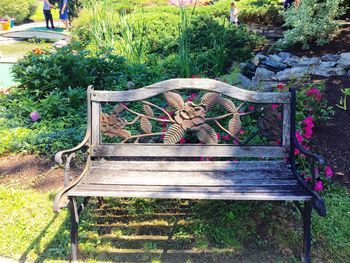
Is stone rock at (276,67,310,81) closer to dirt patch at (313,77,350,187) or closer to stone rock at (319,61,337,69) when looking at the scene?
stone rock at (319,61,337,69)

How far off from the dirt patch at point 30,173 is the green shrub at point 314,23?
4.39 m

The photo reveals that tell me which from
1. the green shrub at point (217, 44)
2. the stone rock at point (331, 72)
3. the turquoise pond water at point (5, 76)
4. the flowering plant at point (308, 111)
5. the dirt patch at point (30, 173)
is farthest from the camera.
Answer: the turquoise pond water at point (5, 76)

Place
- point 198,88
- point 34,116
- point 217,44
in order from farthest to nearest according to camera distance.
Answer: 1. point 217,44
2. point 34,116
3. point 198,88

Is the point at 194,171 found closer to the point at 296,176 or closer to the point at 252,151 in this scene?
the point at 252,151

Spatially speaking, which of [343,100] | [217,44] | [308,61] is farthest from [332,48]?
[343,100]

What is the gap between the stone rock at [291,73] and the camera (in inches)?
202

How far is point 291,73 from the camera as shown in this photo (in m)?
5.18

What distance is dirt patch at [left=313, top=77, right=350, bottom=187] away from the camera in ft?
11.1

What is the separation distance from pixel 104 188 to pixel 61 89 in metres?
2.90

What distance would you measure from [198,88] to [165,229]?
1110 millimetres

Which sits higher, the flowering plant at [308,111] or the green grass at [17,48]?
the green grass at [17,48]

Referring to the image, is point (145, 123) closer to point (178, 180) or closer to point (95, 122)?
point (95, 122)

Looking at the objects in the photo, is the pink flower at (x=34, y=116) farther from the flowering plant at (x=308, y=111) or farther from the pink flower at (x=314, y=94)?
the pink flower at (x=314, y=94)

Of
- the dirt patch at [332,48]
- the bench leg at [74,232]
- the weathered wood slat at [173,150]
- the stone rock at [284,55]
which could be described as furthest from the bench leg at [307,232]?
the dirt patch at [332,48]
